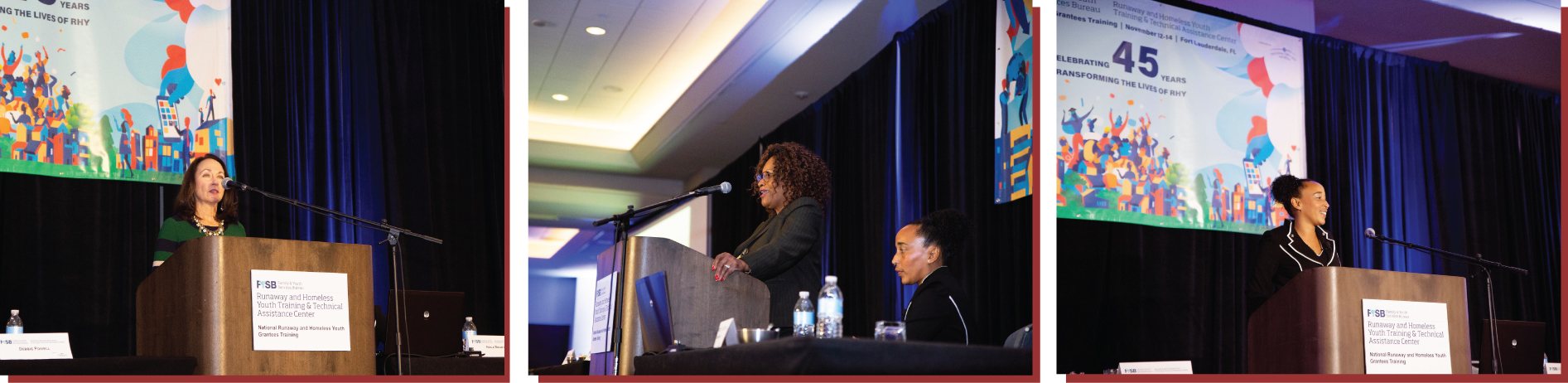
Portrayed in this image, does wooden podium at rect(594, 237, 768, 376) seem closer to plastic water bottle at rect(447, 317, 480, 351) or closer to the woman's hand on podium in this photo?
the woman's hand on podium

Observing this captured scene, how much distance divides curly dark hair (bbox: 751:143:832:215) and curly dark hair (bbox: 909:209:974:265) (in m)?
0.43

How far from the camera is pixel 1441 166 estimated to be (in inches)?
237

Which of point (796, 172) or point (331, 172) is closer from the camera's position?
point (796, 172)

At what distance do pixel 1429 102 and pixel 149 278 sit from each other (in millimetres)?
6197

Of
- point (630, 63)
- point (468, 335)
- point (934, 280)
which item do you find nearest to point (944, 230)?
point (934, 280)

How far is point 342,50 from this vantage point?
16.1 ft

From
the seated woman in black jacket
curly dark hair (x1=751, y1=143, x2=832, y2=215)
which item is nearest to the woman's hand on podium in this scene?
the seated woman in black jacket

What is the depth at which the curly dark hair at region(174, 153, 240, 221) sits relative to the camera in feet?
11.2

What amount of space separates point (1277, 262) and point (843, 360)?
254cm

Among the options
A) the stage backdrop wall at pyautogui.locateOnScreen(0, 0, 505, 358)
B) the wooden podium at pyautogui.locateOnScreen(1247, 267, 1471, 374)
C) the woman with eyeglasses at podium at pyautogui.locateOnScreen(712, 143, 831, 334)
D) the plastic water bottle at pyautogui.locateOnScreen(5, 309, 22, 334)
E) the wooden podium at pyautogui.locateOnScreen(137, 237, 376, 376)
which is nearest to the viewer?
the wooden podium at pyautogui.locateOnScreen(137, 237, 376, 376)

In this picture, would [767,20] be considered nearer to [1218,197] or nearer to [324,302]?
[1218,197]

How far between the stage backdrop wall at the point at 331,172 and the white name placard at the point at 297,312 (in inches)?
90.5

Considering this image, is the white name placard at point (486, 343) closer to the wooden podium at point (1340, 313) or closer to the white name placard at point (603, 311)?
the white name placard at point (603, 311)

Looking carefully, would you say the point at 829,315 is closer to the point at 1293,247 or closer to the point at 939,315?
the point at 939,315
